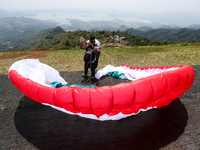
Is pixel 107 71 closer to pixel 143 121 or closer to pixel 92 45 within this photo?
pixel 92 45

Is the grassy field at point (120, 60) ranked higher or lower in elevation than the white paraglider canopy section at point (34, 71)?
lower

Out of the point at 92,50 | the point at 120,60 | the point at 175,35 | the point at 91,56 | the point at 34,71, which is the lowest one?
the point at 120,60

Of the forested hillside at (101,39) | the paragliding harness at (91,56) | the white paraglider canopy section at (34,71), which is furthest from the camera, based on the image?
the forested hillside at (101,39)

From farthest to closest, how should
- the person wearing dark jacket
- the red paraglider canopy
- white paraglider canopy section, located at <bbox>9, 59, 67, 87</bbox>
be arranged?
the person wearing dark jacket
white paraglider canopy section, located at <bbox>9, 59, 67, 87</bbox>
the red paraglider canopy

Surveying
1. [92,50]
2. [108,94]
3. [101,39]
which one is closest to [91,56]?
[92,50]

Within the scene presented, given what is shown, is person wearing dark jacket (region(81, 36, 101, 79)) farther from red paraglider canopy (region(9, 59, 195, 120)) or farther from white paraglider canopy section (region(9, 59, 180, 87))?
red paraglider canopy (region(9, 59, 195, 120))

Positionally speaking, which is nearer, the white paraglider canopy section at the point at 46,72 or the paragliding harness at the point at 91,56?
the white paraglider canopy section at the point at 46,72

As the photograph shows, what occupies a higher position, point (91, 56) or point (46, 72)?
point (91, 56)

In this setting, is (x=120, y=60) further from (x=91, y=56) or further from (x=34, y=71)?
A: (x=34, y=71)

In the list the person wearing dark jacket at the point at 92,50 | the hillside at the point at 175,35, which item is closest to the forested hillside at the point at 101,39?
the person wearing dark jacket at the point at 92,50

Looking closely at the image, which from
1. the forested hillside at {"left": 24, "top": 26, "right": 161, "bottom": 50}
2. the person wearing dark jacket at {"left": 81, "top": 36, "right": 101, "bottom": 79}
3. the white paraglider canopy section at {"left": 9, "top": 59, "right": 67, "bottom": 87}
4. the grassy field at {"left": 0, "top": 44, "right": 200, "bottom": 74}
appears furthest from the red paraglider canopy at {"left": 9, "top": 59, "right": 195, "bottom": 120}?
the forested hillside at {"left": 24, "top": 26, "right": 161, "bottom": 50}

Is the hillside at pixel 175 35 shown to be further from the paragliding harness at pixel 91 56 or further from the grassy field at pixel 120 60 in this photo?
the paragliding harness at pixel 91 56
